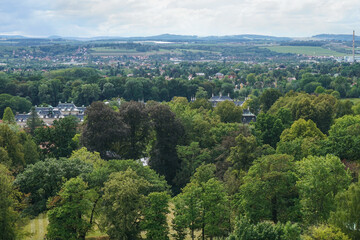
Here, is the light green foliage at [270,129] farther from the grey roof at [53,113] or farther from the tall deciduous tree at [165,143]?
the grey roof at [53,113]

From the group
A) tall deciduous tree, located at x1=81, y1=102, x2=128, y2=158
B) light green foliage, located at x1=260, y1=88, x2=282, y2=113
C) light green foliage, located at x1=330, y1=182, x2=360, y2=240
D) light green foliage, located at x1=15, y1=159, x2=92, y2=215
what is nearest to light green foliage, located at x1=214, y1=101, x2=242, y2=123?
light green foliage, located at x1=260, y1=88, x2=282, y2=113

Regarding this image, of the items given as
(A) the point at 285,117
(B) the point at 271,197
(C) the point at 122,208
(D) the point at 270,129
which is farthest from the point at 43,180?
(A) the point at 285,117

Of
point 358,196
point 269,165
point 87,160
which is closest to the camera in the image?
point 358,196

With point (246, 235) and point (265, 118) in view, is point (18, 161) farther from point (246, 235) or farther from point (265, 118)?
point (265, 118)

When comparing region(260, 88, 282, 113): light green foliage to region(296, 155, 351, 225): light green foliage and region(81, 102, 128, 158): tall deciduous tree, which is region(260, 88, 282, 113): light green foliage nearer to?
region(81, 102, 128, 158): tall deciduous tree

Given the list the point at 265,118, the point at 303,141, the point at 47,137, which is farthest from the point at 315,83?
the point at 47,137

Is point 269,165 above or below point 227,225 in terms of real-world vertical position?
above

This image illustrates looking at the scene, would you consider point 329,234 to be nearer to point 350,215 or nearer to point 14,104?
point 350,215
